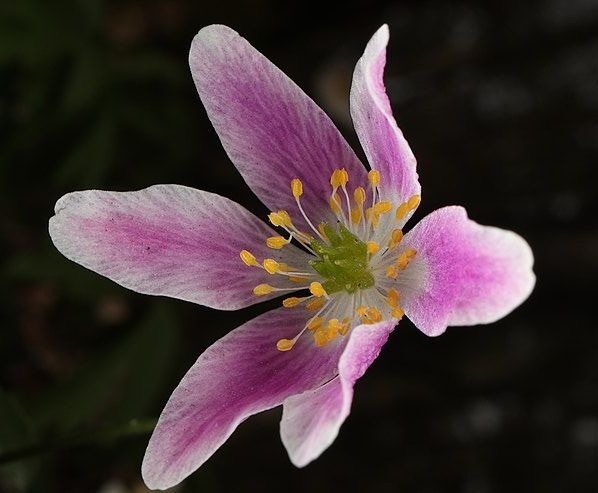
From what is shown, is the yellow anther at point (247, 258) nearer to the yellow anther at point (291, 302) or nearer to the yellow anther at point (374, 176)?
the yellow anther at point (291, 302)

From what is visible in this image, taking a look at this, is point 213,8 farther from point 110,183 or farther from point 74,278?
point 74,278

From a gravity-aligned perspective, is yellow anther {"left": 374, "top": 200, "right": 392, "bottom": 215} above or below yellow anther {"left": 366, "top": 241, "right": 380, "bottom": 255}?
above

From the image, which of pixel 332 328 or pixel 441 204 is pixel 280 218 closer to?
pixel 332 328

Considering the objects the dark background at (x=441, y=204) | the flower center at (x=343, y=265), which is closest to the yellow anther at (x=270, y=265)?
the flower center at (x=343, y=265)

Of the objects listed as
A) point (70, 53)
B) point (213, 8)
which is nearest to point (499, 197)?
point (213, 8)

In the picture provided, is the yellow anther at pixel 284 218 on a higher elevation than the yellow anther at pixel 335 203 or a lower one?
higher
